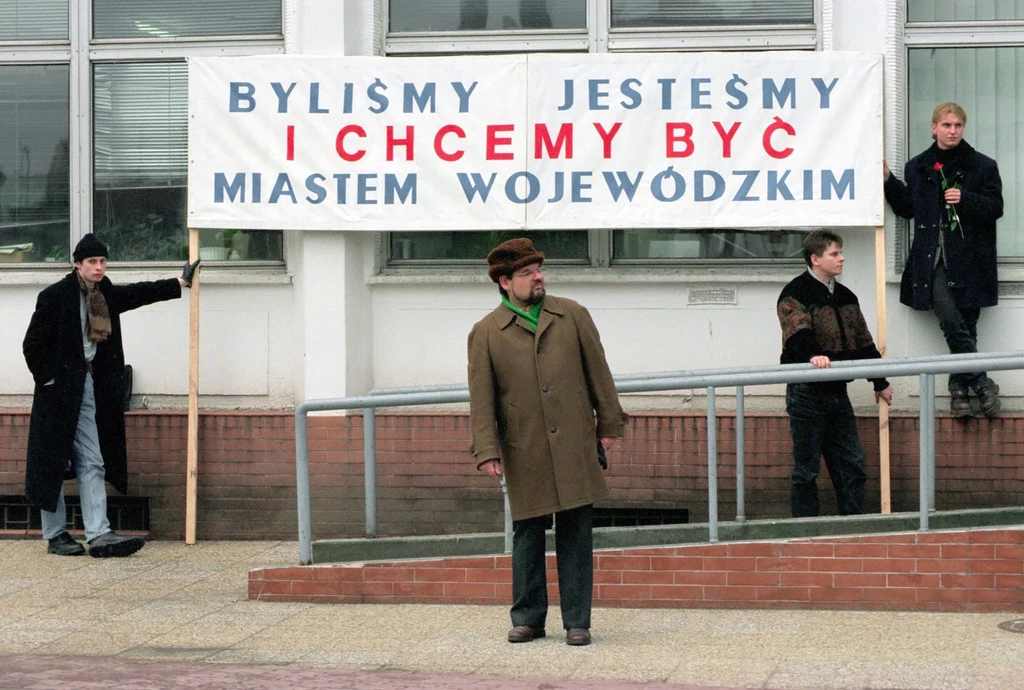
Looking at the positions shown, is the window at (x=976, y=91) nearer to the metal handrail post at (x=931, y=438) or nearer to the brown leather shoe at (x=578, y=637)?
the metal handrail post at (x=931, y=438)

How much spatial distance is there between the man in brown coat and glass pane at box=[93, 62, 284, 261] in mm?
3980

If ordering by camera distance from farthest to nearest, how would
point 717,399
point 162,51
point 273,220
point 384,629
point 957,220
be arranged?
point 162,51, point 273,220, point 957,220, point 717,399, point 384,629

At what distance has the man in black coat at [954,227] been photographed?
29.4 feet

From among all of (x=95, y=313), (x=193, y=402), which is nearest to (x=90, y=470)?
(x=193, y=402)

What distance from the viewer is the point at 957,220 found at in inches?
355

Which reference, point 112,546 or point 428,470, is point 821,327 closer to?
point 428,470

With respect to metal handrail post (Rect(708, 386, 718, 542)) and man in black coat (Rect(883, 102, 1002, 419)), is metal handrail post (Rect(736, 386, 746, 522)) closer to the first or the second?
metal handrail post (Rect(708, 386, 718, 542))

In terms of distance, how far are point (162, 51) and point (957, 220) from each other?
5.32m

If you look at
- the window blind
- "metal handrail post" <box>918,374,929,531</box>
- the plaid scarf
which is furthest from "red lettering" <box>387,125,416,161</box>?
"metal handrail post" <box>918,374,929,531</box>

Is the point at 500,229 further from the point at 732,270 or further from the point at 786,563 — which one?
the point at 786,563

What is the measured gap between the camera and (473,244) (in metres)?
10.1

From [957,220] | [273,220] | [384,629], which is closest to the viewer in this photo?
[384,629]

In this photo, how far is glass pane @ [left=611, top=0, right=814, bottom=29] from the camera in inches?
385

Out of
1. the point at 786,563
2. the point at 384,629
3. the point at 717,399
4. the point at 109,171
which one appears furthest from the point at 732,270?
the point at 109,171
